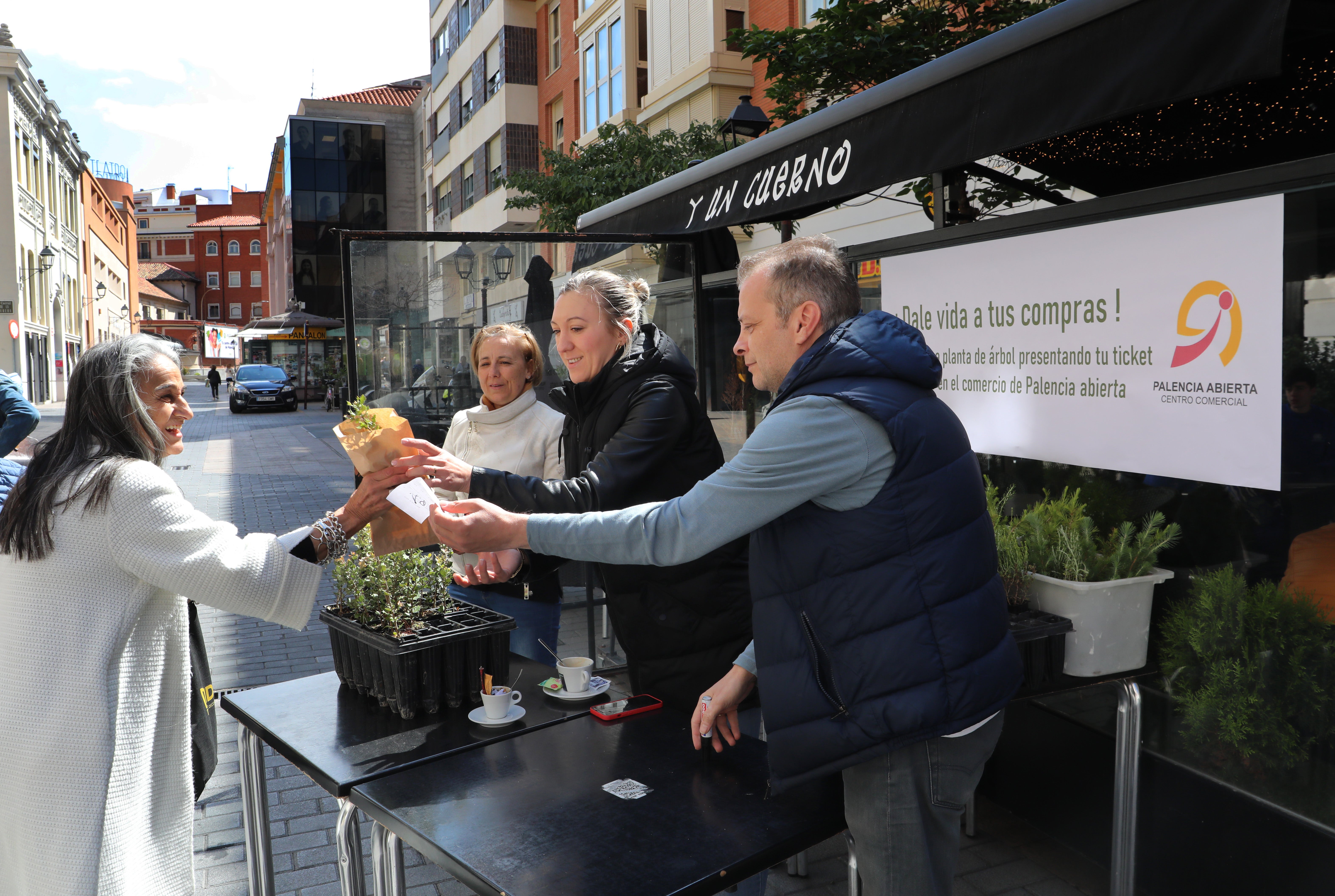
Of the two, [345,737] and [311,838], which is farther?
[311,838]

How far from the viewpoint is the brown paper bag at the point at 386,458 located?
8.29ft

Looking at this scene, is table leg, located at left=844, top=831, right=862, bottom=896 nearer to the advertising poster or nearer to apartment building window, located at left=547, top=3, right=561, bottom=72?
apartment building window, located at left=547, top=3, right=561, bottom=72

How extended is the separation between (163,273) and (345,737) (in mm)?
115862

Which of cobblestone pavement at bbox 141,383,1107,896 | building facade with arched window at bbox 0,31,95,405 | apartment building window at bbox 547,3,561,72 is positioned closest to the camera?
cobblestone pavement at bbox 141,383,1107,896

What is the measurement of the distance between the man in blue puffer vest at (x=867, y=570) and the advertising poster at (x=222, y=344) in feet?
165

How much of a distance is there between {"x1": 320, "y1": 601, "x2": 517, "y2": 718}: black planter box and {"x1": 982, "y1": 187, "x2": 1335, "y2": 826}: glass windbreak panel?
218cm

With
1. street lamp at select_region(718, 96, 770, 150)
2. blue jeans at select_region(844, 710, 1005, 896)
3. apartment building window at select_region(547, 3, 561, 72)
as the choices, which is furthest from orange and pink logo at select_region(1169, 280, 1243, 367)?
apartment building window at select_region(547, 3, 561, 72)

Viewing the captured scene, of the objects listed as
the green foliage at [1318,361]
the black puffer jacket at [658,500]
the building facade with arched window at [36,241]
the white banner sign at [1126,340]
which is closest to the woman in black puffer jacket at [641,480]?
the black puffer jacket at [658,500]

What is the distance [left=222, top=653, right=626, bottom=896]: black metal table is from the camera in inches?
86.6

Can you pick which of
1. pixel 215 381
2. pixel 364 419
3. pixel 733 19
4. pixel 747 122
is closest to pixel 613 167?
pixel 747 122

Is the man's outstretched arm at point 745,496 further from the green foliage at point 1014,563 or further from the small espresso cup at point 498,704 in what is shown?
the green foliage at point 1014,563

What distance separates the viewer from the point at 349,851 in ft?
7.22

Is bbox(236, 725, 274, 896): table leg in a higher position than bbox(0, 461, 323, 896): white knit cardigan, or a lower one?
lower

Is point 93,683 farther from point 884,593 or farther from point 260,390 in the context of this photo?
point 260,390
